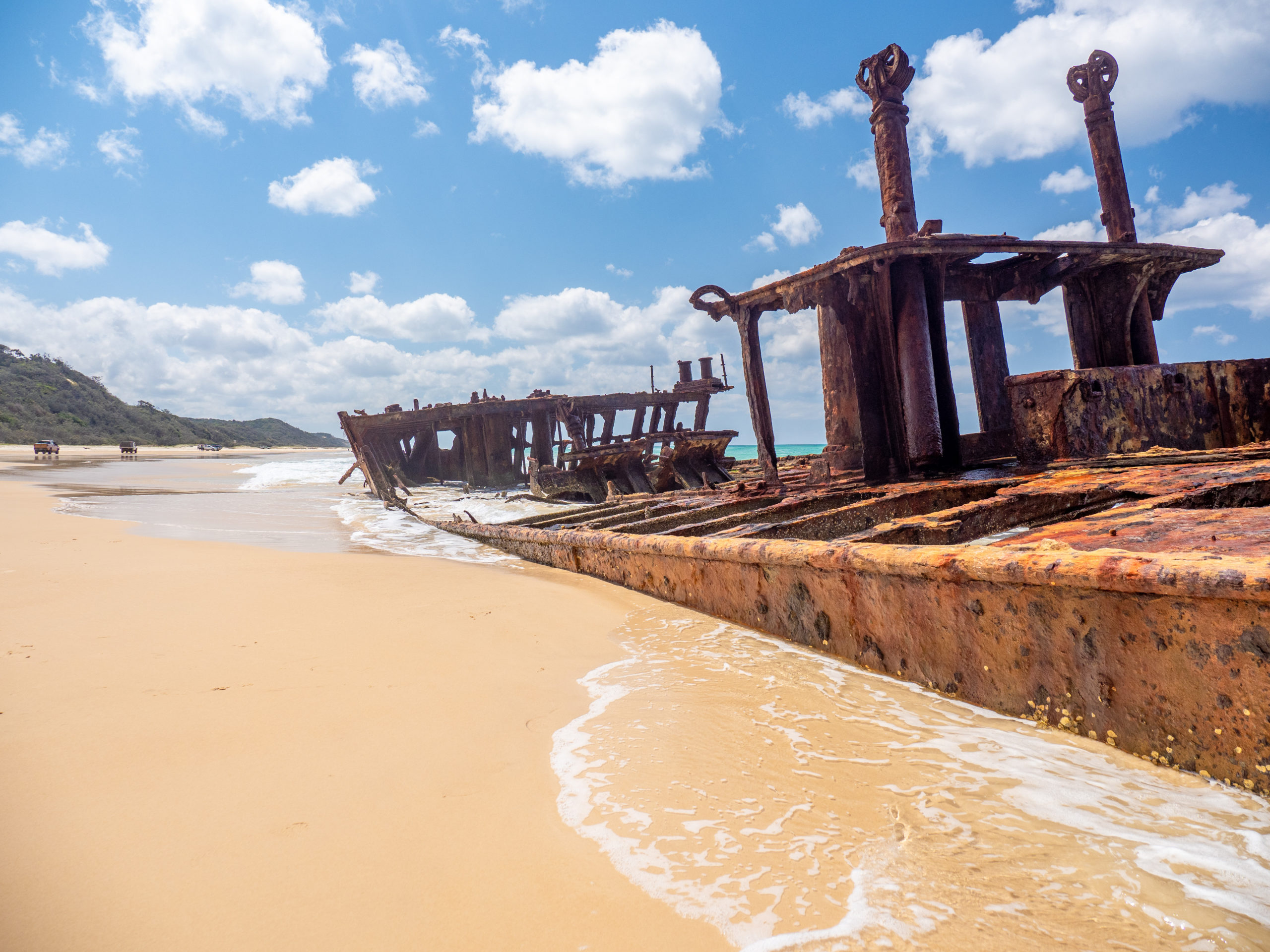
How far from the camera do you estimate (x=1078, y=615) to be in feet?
5.51

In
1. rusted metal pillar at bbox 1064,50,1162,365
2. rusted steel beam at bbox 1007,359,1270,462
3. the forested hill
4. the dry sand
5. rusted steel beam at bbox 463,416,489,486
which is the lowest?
the dry sand

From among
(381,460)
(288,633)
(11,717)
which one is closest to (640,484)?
(288,633)

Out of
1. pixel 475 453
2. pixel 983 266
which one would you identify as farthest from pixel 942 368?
pixel 475 453

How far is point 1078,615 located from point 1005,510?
1610mm

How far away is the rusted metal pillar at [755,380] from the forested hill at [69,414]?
2644 inches

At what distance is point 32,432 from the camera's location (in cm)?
5331

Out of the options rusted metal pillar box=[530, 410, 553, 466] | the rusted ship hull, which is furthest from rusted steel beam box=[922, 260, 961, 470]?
rusted metal pillar box=[530, 410, 553, 466]

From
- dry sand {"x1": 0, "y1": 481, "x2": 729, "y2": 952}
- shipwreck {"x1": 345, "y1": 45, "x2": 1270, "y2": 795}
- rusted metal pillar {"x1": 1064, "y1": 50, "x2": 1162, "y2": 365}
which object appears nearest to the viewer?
dry sand {"x1": 0, "y1": 481, "x2": 729, "y2": 952}

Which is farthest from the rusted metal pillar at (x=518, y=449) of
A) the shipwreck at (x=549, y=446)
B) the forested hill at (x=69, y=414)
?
the forested hill at (x=69, y=414)

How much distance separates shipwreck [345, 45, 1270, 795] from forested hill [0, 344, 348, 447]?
67.8 m

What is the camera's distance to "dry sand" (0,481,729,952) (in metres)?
1.06

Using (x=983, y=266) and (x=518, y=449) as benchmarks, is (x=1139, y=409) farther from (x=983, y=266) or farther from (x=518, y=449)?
(x=518, y=449)

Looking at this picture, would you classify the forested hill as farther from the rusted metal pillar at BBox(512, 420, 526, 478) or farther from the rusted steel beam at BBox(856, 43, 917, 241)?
the rusted steel beam at BBox(856, 43, 917, 241)

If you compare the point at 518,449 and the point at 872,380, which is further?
the point at 518,449
